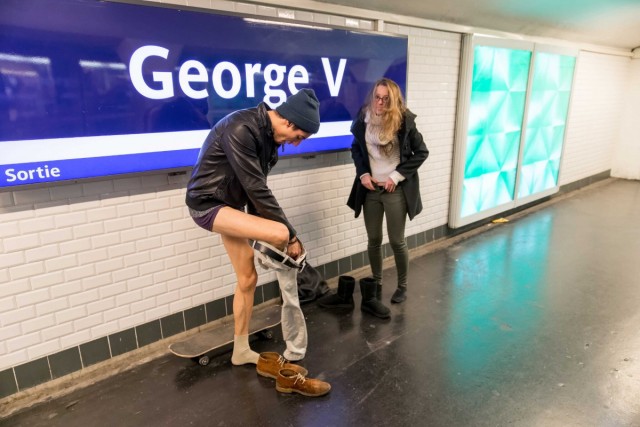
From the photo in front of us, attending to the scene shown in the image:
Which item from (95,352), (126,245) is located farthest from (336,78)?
(95,352)

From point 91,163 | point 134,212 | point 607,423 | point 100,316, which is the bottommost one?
point 607,423

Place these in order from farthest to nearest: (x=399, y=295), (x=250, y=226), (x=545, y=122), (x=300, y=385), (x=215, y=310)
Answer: (x=545, y=122), (x=399, y=295), (x=215, y=310), (x=300, y=385), (x=250, y=226)

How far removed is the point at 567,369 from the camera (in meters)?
2.78

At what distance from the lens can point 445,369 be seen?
2791 mm

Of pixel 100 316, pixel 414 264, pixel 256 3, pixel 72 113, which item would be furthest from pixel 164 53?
pixel 414 264

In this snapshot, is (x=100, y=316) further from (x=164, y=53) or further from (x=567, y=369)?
(x=567, y=369)

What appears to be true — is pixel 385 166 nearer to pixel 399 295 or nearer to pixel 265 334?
pixel 399 295

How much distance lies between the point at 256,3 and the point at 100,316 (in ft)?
7.66

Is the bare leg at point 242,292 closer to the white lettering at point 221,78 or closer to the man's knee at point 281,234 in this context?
the man's knee at point 281,234

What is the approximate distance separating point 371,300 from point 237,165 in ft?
5.76

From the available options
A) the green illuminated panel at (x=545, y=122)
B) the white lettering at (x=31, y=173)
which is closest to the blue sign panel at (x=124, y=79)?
the white lettering at (x=31, y=173)

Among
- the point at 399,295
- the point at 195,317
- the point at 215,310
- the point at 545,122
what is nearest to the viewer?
the point at 195,317

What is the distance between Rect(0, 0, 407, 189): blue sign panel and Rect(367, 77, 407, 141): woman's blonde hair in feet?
1.96

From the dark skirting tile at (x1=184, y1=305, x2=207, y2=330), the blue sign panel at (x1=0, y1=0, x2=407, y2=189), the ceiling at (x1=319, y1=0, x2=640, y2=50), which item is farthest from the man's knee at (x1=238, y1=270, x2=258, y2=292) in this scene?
the ceiling at (x1=319, y1=0, x2=640, y2=50)
